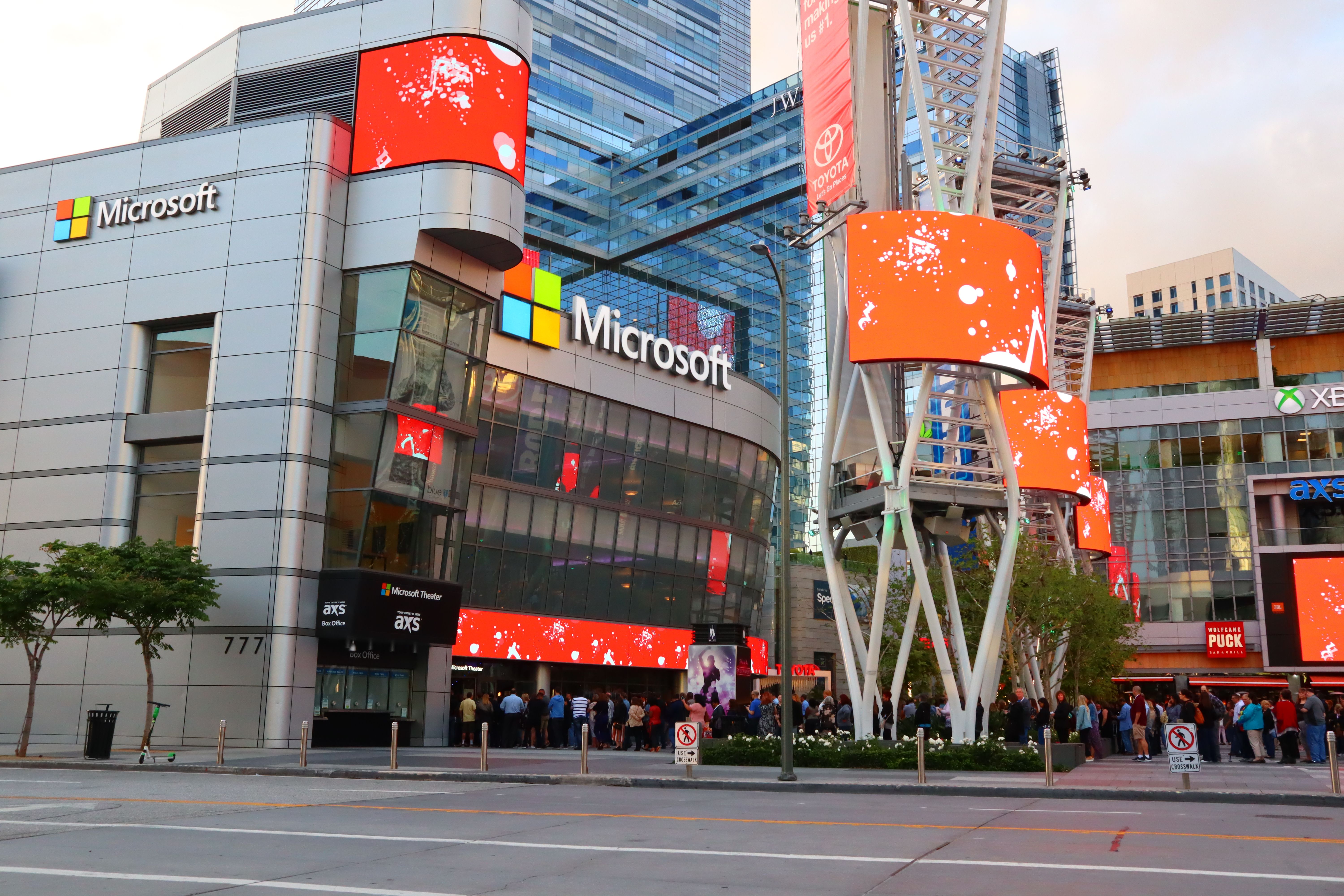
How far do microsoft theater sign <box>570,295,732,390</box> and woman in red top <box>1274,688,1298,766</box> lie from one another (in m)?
24.7

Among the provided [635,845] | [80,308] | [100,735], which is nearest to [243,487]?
[100,735]

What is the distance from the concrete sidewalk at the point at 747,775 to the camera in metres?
19.4

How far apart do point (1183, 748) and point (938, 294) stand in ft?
37.7

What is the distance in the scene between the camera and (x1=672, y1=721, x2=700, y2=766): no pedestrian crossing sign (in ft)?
72.0

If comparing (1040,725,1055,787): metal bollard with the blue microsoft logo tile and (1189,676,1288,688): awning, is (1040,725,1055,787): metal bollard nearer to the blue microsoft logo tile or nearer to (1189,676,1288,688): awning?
the blue microsoft logo tile

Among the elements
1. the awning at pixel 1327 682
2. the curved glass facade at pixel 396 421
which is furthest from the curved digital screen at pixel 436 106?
the awning at pixel 1327 682

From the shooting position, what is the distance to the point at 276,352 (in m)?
32.0

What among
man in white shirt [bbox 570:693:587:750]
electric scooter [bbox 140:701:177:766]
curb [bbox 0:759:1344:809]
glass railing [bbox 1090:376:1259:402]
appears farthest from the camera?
glass railing [bbox 1090:376:1259:402]

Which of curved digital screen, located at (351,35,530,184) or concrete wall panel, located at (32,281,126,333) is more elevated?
curved digital screen, located at (351,35,530,184)

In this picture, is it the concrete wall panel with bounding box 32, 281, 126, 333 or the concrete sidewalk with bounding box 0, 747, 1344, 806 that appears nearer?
the concrete sidewalk with bounding box 0, 747, 1344, 806

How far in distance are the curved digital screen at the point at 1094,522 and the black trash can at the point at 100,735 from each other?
3935 cm

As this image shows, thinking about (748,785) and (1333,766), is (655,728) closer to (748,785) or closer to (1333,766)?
(748,785)

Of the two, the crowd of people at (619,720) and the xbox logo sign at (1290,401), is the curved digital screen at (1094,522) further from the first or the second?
the xbox logo sign at (1290,401)

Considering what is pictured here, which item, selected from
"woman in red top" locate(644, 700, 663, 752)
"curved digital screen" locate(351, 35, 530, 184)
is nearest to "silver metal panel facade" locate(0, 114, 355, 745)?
"curved digital screen" locate(351, 35, 530, 184)
